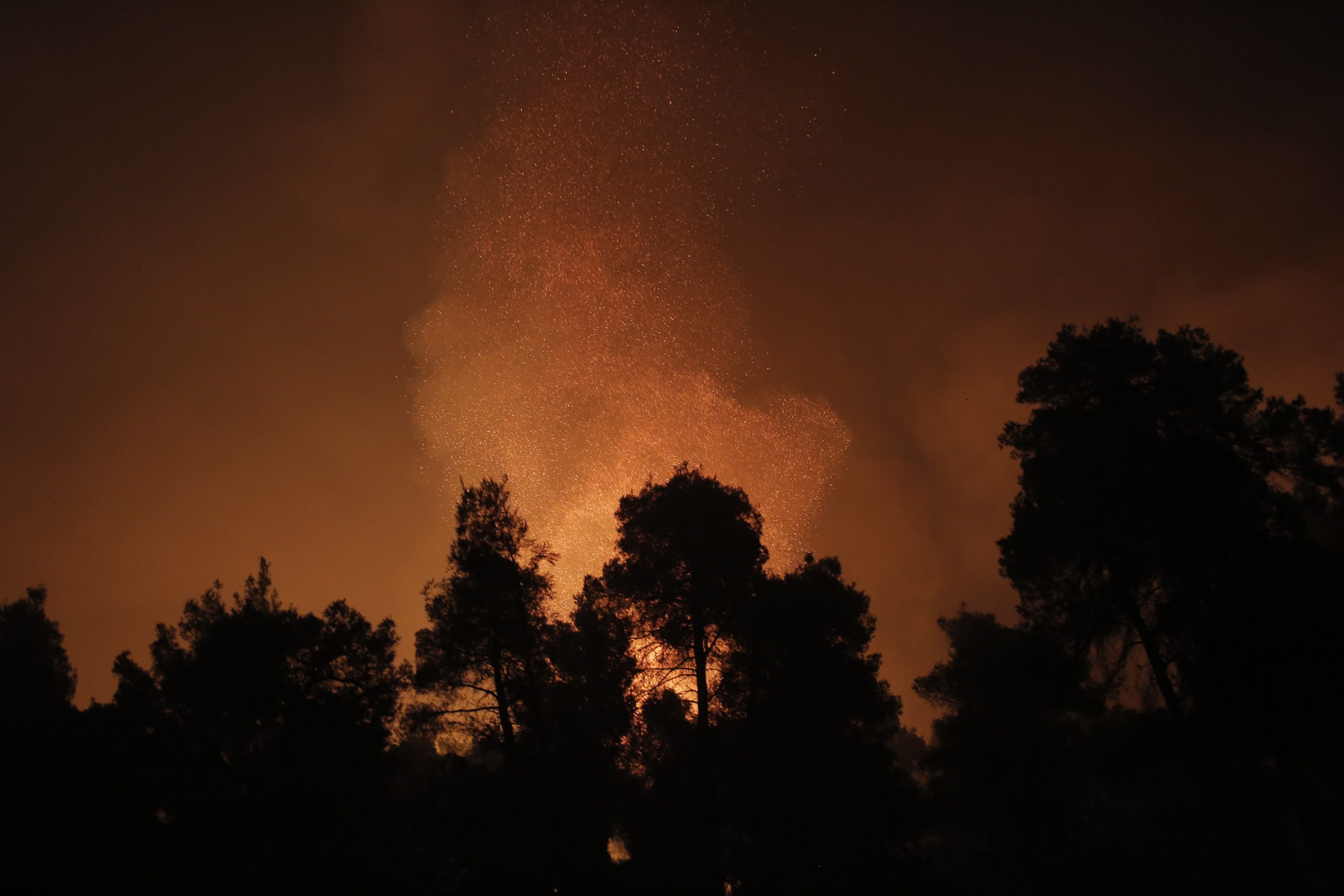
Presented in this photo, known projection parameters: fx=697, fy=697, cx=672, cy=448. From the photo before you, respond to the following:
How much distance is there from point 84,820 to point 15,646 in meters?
19.7

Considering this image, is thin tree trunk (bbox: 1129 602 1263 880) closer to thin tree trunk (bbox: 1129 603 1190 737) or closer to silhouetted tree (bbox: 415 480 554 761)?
thin tree trunk (bbox: 1129 603 1190 737)

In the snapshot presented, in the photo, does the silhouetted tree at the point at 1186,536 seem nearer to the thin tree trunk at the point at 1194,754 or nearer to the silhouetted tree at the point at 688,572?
the thin tree trunk at the point at 1194,754

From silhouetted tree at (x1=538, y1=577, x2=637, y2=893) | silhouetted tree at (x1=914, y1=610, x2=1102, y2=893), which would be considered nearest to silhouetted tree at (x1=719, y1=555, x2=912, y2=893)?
silhouetted tree at (x1=538, y1=577, x2=637, y2=893)

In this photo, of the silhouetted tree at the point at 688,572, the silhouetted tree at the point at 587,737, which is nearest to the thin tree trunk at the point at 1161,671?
the silhouetted tree at the point at 688,572

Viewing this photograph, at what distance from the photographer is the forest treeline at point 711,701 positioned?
55.4ft

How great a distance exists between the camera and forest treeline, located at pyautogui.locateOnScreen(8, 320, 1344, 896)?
55.4 feet

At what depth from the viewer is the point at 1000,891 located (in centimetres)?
2909

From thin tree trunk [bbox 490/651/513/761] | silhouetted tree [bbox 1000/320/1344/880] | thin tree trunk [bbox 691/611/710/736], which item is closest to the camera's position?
silhouetted tree [bbox 1000/320/1344/880]

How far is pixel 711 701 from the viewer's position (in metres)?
21.8

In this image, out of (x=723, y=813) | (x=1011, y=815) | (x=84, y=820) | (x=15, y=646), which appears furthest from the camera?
(x=15, y=646)

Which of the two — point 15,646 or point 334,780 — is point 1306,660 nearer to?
point 334,780

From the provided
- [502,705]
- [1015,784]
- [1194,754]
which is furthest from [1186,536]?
[502,705]

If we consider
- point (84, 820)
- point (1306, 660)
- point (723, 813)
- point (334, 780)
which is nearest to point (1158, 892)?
point (1306, 660)

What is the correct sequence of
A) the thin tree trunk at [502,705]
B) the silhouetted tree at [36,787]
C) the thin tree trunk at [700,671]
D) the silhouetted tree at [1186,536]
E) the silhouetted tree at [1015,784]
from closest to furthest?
1. the silhouetted tree at [1186,536]
2. the silhouetted tree at [36,787]
3. the thin tree trunk at [502,705]
4. the thin tree trunk at [700,671]
5. the silhouetted tree at [1015,784]
